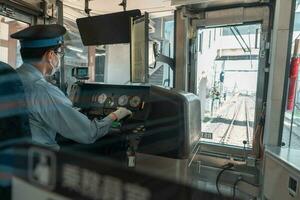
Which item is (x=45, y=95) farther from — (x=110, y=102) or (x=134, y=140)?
(x=110, y=102)

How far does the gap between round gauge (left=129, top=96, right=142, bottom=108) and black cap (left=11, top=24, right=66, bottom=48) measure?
1.01m

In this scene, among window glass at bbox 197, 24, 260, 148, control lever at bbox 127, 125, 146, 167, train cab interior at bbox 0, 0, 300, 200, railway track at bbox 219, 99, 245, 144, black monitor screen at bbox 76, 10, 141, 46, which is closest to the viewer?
train cab interior at bbox 0, 0, 300, 200

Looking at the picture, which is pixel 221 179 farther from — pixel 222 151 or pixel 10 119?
pixel 10 119

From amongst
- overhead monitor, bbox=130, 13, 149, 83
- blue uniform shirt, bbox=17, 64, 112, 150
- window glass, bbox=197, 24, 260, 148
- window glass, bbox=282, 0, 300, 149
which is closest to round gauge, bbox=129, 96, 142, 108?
overhead monitor, bbox=130, 13, 149, 83

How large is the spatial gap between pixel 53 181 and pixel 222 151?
9.16 ft

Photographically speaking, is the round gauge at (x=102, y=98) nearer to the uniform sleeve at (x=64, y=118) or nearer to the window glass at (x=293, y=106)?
the uniform sleeve at (x=64, y=118)

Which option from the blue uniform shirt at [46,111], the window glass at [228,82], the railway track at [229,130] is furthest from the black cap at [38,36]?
the railway track at [229,130]

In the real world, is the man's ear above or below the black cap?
below

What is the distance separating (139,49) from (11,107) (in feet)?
4.89

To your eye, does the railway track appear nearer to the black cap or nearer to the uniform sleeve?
the uniform sleeve

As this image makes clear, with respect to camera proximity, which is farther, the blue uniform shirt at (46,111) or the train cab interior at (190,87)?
the train cab interior at (190,87)

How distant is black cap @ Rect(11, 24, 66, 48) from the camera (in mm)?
1686

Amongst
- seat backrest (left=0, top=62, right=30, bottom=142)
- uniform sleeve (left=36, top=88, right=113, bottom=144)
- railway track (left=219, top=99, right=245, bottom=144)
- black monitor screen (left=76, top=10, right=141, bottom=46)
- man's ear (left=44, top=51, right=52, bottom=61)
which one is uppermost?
black monitor screen (left=76, top=10, right=141, bottom=46)

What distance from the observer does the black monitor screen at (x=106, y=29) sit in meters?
2.73
